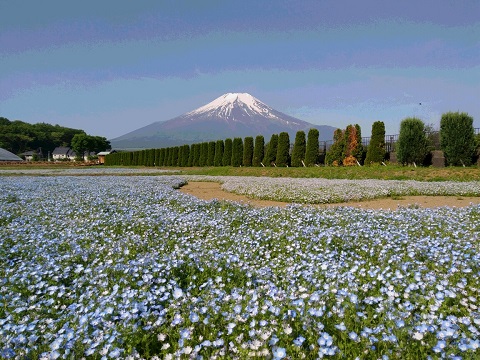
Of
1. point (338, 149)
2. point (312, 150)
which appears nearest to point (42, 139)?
point (312, 150)

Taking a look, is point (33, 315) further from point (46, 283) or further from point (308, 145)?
point (308, 145)

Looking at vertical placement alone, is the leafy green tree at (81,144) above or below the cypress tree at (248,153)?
above

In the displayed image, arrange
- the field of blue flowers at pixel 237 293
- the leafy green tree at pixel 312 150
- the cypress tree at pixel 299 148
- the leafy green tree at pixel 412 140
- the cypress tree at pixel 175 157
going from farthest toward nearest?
the cypress tree at pixel 175 157
the cypress tree at pixel 299 148
the leafy green tree at pixel 312 150
the leafy green tree at pixel 412 140
the field of blue flowers at pixel 237 293

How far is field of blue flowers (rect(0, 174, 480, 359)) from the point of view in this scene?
2.67 m

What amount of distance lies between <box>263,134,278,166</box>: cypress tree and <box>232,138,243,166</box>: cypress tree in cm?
441

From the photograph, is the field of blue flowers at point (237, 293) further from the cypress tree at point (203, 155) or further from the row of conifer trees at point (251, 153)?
the cypress tree at point (203, 155)

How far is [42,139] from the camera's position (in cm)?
14688

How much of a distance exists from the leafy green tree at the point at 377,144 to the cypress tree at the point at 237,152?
16.2 m

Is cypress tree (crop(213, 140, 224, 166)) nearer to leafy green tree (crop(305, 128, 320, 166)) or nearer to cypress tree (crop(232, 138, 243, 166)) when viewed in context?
cypress tree (crop(232, 138, 243, 166))

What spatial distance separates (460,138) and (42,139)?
154m

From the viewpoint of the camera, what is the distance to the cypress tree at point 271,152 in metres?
38.6

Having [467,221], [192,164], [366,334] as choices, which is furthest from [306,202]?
[192,164]

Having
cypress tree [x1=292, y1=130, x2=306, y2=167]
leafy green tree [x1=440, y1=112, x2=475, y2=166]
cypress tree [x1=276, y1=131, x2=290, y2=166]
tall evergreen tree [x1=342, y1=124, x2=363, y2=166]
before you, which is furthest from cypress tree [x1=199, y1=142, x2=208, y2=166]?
leafy green tree [x1=440, y1=112, x2=475, y2=166]

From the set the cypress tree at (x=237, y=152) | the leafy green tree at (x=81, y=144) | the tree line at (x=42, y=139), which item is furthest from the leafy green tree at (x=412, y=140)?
the tree line at (x=42, y=139)
